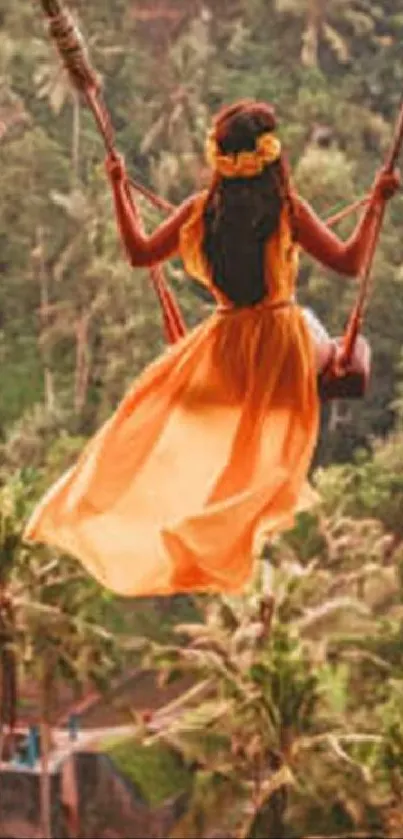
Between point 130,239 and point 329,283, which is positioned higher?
point 130,239

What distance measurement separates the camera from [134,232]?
3.45m

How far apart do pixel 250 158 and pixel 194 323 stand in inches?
646

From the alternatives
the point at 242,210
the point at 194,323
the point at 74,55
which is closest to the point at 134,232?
the point at 242,210

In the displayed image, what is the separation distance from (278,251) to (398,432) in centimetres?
1626

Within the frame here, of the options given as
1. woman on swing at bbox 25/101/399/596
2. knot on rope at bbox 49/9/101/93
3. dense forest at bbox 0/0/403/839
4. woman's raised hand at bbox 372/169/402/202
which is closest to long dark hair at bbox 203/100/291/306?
woman on swing at bbox 25/101/399/596

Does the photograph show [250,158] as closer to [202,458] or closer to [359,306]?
[359,306]

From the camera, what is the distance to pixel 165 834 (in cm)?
1655

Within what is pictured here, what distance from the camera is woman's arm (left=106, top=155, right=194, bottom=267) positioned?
11.3ft

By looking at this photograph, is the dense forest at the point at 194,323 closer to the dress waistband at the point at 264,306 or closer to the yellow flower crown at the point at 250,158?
the dress waistband at the point at 264,306

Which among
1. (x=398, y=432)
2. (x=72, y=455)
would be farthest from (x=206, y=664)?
(x=398, y=432)

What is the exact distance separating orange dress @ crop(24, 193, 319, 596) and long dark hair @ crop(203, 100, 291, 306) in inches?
0.8

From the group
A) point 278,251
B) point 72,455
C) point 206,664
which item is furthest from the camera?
point 72,455

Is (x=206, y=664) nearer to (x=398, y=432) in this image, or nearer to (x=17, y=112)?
(x=398, y=432)

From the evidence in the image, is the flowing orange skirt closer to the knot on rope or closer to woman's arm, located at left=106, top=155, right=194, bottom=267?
woman's arm, located at left=106, top=155, right=194, bottom=267
